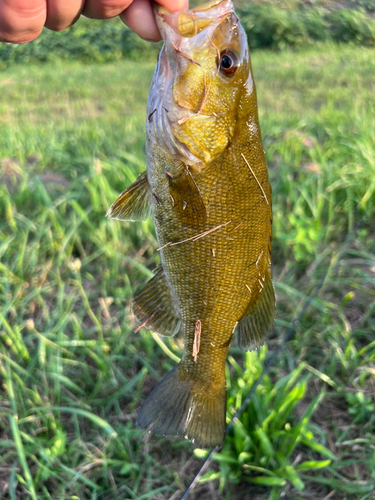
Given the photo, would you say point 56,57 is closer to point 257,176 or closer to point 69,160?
point 69,160

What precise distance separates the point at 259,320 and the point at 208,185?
45cm

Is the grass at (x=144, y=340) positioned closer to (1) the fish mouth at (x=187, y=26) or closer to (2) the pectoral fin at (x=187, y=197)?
(2) the pectoral fin at (x=187, y=197)

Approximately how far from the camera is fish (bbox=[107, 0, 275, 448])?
95 cm

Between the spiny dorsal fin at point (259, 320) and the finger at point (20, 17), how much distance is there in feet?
3.54

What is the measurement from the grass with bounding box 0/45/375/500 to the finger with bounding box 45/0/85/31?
48.0 inches

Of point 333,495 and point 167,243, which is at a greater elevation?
point 167,243

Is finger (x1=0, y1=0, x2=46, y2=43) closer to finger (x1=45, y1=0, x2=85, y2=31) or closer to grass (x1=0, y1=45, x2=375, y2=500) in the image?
finger (x1=45, y1=0, x2=85, y2=31)

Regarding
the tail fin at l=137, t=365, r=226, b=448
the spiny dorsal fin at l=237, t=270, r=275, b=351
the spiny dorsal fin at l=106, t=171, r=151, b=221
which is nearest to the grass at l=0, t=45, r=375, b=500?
the tail fin at l=137, t=365, r=226, b=448

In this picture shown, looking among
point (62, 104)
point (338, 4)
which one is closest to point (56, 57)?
point (62, 104)

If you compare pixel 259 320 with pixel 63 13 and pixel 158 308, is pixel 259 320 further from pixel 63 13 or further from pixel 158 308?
pixel 63 13

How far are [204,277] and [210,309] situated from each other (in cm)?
10

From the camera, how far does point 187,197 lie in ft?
3.20

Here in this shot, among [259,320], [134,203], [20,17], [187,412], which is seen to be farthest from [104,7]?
[187,412]

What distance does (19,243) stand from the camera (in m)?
2.44
